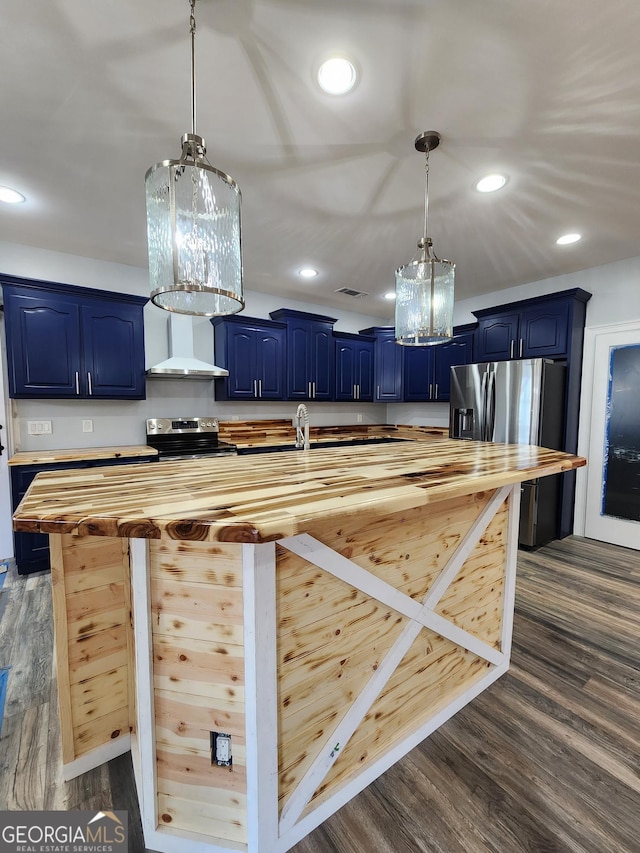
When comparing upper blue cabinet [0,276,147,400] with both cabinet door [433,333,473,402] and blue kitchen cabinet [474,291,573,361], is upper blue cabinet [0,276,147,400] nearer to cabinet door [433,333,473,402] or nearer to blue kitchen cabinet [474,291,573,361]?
cabinet door [433,333,473,402]

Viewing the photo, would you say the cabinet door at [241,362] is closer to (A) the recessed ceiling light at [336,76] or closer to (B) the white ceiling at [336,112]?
(B) the white ceiling at [336,112]

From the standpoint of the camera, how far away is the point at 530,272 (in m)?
3.73

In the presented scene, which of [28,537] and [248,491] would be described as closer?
[248,491]

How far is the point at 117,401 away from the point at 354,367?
290 centimetres

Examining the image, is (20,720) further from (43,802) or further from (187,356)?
(187,356)

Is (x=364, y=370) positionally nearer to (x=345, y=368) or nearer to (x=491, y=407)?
(x=345, y=368)

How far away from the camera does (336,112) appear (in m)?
1.66

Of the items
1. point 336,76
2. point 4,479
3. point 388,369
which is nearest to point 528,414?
point 388,369

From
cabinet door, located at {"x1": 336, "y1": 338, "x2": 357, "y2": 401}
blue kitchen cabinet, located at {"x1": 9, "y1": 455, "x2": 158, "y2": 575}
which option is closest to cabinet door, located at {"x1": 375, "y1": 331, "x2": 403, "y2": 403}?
cabinet door, located at {"x1": 336, "y1": 338, "x2": 357, "y2": 401}

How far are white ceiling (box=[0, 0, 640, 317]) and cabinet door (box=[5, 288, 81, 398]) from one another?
565mm

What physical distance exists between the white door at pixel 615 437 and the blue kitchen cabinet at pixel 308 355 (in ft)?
9.21

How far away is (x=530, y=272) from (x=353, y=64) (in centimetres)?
308

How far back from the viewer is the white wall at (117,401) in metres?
3.19

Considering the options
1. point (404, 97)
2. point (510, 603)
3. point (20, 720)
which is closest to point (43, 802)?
point (20, 720)
